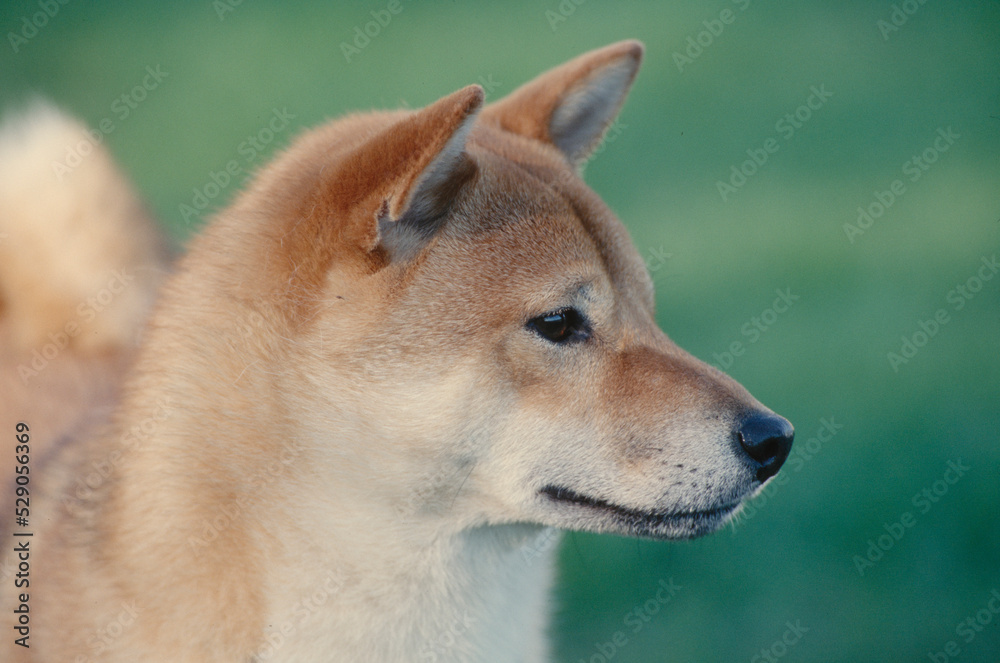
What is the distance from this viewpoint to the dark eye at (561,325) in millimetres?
2117

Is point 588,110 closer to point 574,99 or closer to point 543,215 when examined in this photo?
point 574,99

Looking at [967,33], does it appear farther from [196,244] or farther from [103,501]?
[103,501]

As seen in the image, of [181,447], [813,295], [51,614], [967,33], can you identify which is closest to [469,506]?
[181,447]

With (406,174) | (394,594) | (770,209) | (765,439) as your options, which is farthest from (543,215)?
(770,209)

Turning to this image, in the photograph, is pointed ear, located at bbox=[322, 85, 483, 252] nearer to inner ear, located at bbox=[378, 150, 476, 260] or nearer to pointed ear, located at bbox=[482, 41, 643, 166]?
inner ear, located at bbox=[378, 150, 476, 260]

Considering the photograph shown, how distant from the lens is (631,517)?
2.13 meters

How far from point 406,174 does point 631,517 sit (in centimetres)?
97

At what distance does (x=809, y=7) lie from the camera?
6.58m

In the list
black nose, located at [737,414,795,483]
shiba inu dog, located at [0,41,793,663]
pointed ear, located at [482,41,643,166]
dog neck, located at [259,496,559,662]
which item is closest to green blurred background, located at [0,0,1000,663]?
pointed ear, located at [482,41,643,166]

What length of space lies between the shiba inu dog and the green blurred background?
4.95 feet

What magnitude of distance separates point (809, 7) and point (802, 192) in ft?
5.43

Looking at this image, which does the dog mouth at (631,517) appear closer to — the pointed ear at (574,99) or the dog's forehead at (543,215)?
the dog's forehead at (543,215)

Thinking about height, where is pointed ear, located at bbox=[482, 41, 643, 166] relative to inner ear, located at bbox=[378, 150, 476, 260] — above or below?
above

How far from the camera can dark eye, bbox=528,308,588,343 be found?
212 centimetres
